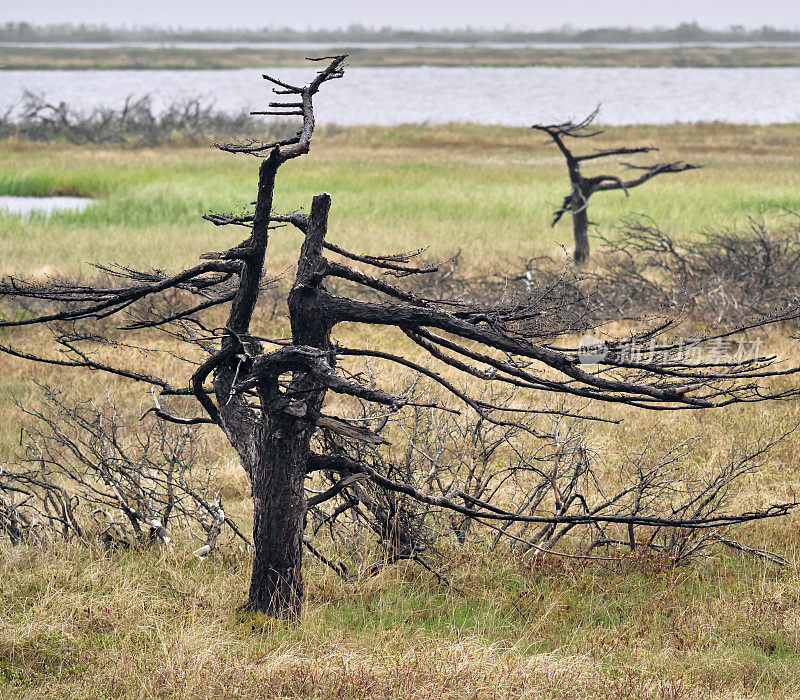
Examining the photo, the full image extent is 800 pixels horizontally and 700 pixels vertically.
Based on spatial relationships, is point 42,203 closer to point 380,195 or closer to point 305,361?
point 380,195

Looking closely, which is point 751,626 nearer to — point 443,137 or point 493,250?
point 493,250

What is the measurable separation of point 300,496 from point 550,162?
102 ft

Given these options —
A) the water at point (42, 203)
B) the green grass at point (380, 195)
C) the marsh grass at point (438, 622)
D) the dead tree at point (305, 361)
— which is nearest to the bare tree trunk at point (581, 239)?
the green grass at point (380, 195)

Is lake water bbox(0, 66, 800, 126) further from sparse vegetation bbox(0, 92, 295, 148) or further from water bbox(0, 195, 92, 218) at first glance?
water bbox(0, 195, 92, 218)

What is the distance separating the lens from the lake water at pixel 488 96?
2486 inches

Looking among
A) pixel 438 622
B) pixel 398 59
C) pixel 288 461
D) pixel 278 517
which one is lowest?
pixel 438 622

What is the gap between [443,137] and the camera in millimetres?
41531

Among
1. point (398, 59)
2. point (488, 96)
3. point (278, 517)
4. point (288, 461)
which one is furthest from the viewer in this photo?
point (398, 59)

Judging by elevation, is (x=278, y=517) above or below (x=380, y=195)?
below

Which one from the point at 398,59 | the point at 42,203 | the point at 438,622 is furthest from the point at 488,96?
the point at 438,622

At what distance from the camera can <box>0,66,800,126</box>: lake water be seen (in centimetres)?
6316

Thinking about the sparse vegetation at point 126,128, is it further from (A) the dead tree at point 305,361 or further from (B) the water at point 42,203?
(A) the dead tree at point 305,361

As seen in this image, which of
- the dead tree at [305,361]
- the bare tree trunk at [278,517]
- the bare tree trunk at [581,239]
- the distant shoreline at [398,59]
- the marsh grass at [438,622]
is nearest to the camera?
the dead tree at [305,361]

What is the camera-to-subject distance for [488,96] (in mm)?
92125
